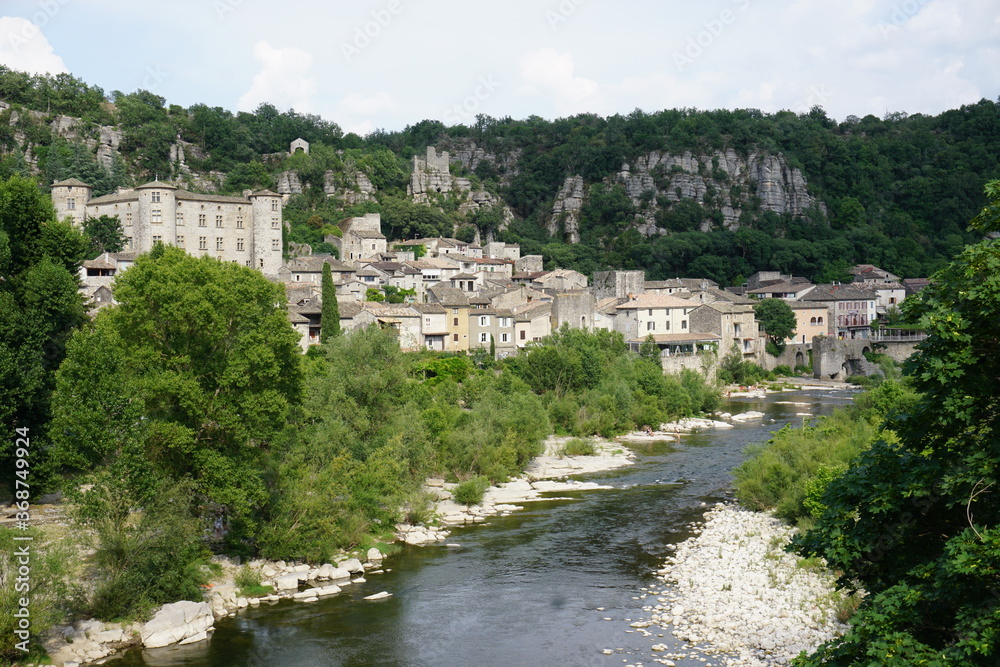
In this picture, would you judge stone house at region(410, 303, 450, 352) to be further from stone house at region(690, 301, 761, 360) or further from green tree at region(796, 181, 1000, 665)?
green tree at region(796, 181, 1000, 665)

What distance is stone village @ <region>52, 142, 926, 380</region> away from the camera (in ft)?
165

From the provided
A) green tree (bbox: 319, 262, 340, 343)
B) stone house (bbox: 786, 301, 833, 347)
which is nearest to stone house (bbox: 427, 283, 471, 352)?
green tree (bbox: 319, 262, 340, 343)

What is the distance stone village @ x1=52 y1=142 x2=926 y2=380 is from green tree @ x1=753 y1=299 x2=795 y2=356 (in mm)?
674

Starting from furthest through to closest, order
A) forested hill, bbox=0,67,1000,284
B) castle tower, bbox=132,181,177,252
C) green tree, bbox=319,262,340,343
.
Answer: forested hill, bbox=0,67,1000,284
castle tower, bbox=132,181,177,252
green tree, bbox=319,262,340,343

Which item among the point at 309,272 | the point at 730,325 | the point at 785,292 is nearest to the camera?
the point at 309,272

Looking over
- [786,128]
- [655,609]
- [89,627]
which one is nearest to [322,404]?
[89,627]

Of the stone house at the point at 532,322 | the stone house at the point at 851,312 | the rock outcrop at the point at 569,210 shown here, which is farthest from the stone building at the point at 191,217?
the rock outcrop at the point at 569,210

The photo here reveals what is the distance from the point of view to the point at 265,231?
204ft

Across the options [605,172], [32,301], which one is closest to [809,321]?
[605,172]

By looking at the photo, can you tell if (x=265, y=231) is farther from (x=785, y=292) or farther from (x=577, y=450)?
(x=785, y=292)

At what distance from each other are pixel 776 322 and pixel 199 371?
54.2 metres

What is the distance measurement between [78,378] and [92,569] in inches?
152

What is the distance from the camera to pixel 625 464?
33.5m

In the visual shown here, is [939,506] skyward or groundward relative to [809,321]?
groundward
